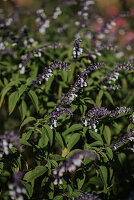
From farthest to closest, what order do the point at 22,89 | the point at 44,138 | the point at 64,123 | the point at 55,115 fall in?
the point at 64,123 < the point at 22,89 < the point at 44,138 < the point at 55,115

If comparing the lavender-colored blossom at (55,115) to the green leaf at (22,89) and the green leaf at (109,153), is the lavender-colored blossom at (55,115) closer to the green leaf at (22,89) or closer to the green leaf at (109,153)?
the green leaf at (22,89)

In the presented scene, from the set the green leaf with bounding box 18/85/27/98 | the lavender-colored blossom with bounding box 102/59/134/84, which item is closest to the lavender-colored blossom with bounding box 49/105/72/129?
the green leaf with bounding box 18/85/27/98

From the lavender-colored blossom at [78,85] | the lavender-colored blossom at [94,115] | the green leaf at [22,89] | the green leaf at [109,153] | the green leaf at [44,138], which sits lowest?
the green leaf at [109,153]

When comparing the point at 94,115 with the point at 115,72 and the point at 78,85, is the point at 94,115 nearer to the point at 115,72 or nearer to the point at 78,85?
the point at 78,85

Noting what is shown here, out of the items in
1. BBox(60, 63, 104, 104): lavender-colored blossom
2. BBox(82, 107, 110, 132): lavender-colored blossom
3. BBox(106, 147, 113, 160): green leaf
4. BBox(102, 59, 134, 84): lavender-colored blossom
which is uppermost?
BBox(102, 59, 134, 84): lavender-colored blossom

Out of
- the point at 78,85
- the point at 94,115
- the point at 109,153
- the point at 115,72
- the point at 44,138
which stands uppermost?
the point at 115,72

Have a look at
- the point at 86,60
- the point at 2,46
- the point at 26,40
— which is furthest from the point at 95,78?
the point at 2,46

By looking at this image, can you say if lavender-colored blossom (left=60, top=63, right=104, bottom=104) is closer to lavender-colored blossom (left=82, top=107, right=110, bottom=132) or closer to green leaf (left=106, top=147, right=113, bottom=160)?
lavender-colored blossom (left=82, top=107, right=110, bottom=132)

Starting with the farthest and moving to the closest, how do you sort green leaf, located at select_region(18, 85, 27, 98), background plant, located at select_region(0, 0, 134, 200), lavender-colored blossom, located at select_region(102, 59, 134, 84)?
lavender-colored blossom, located at select_region(102, 59, 134, 84)
green leaf, located at select_region(18, 85, 27, 98)
background plant, located at select_region(0, 0, 134, 200)

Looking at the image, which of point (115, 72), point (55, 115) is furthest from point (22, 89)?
point (115, 72)

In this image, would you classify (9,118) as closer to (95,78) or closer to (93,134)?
(95,78)

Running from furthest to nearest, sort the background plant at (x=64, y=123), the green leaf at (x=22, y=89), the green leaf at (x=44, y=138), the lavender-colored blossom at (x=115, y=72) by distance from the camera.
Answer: the lavender-colored blossom at (x=115, y=72) < the green leaf at (x=22, y=89) < the green leaf at (x=44, y=138) < the background plant at (x=64, y=123)

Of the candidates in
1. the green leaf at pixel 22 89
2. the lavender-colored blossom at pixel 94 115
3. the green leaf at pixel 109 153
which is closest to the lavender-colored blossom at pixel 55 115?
the lavender-colored blossom at pixel 94 115

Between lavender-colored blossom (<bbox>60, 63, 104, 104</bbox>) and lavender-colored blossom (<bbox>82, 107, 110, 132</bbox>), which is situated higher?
lavender-colored blossom (<bbox>60, 63, 104, 104</bbox>)
